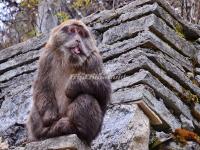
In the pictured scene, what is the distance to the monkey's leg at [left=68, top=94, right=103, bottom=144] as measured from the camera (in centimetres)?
480

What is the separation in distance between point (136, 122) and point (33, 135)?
91 cm

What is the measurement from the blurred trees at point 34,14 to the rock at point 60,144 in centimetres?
542

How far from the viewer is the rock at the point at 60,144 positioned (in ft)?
15.4

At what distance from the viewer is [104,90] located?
4.94 meters

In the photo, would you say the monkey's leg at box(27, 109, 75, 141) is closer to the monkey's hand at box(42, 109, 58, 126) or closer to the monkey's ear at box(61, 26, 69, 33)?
the monkey's hand at box(42, 109, 58, 126)

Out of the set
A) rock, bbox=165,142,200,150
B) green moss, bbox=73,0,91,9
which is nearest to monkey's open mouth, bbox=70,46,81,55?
rock, bbox=165,142,200,150

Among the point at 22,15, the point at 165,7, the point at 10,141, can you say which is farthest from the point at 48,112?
the point at 22,15

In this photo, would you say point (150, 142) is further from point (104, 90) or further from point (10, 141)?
point (10, 141)

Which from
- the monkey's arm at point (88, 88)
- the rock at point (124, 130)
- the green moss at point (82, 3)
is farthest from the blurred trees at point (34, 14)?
the monkey's arm at point (88, 88)

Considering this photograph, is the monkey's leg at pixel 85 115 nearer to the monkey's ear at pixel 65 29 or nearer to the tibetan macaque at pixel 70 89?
the tibetan macaque at pixel 70 89

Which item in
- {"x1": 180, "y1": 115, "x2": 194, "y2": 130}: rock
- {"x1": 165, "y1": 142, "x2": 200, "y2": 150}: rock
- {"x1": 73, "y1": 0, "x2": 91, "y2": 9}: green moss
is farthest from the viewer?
{"x1": 73, "y1": 0, "x2": 91, "y2": 9}: green moss

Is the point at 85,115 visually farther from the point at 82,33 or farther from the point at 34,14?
the point at 34,14

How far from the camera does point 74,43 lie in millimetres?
5109

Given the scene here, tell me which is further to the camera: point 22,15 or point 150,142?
point 22,15
